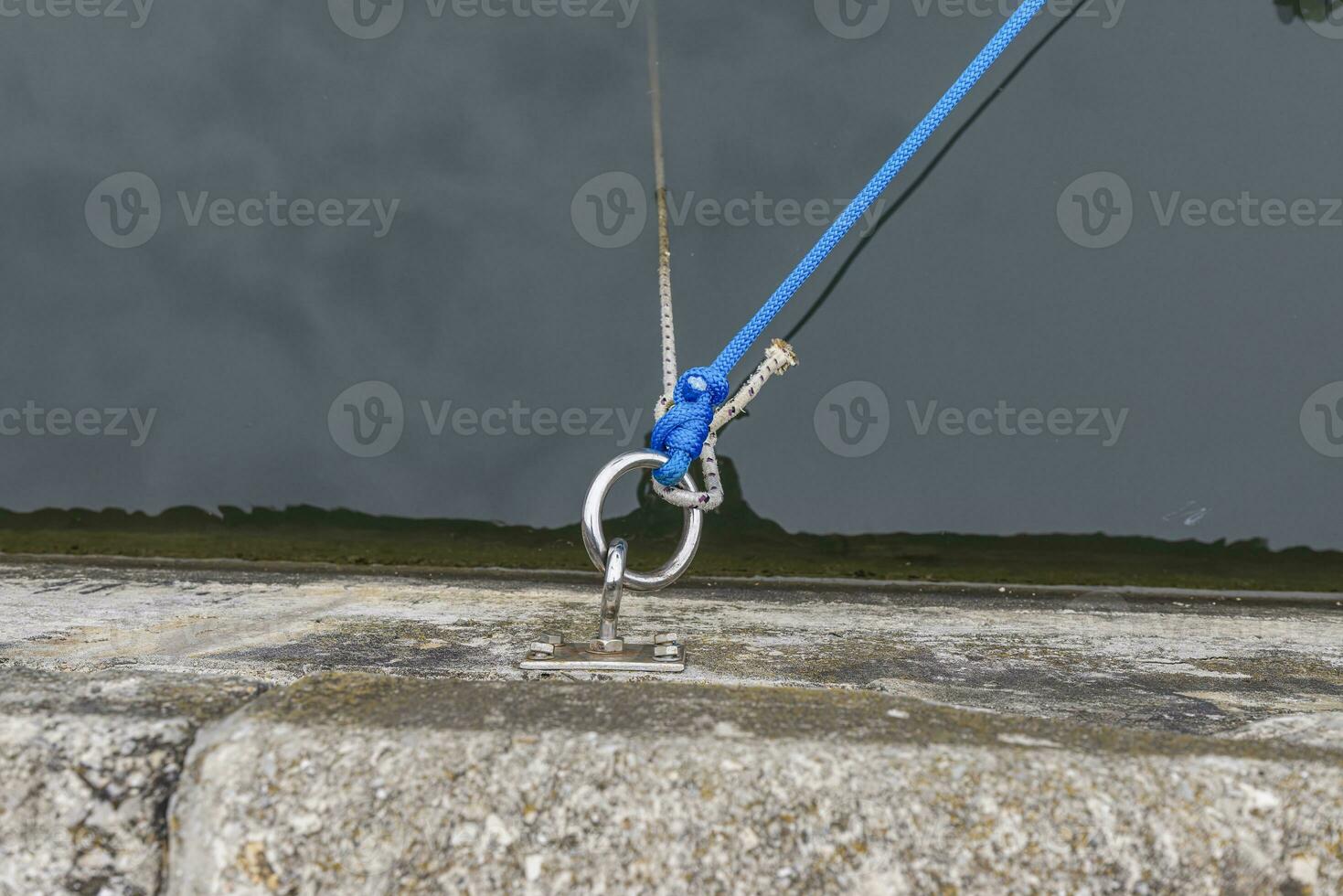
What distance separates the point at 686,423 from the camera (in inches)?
35.9

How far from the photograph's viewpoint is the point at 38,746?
1.96 ft

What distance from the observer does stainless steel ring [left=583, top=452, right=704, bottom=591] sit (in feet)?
2.68

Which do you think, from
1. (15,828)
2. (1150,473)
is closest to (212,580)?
(15,828)
